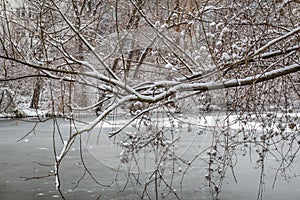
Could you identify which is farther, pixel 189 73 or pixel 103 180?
pixel 103 180

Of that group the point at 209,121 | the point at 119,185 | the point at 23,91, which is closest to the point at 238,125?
the point at 209,121

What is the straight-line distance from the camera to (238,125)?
3.81 metres

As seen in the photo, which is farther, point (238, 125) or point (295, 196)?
point (295, 196)

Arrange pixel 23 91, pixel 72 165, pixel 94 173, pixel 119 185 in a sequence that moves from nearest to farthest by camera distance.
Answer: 1. pixel 119 185
2. pixel 94 173
3. pixel 72 165
4. pixel 23 91

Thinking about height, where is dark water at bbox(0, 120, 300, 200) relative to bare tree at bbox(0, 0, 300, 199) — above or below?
below

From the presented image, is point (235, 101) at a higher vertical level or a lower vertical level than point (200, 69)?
lower

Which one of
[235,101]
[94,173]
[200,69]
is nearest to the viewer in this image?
[200,69]

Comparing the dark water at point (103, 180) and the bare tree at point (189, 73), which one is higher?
the bare tree at point (189, 73)

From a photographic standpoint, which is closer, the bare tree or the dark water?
the bare tree

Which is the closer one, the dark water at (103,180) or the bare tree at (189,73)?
the bare tree at (189,73)

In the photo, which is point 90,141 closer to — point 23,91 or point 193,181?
point 193,181

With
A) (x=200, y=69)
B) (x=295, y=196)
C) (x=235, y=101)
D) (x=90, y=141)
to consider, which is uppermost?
(x=200, y=69)

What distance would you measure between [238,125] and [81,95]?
50.7 inches

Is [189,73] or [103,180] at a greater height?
[189,73]
